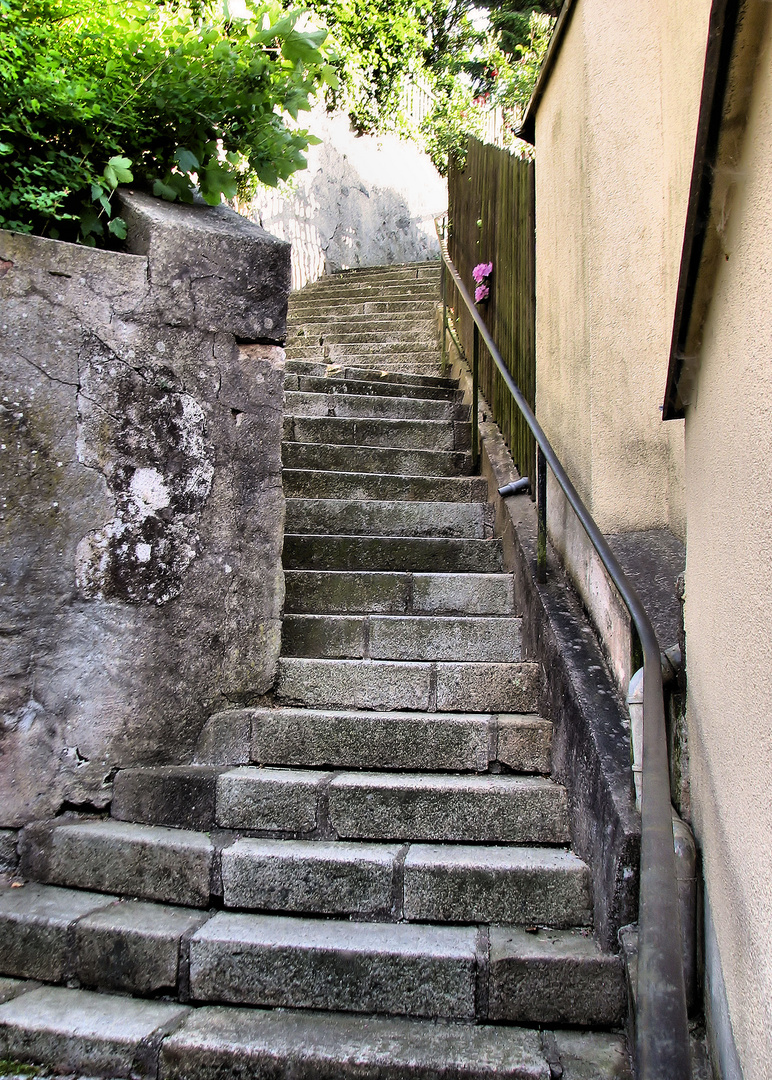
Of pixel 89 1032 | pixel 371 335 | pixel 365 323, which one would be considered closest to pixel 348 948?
pixel 89 1032

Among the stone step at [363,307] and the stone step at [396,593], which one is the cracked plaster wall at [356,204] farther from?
the stone step at [396,593]

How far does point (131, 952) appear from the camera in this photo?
200cm

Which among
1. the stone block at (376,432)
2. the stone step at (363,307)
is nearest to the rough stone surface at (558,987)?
the stone block at (376,432)

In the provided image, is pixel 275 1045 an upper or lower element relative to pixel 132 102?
lower

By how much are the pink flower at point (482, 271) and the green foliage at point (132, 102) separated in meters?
1.96

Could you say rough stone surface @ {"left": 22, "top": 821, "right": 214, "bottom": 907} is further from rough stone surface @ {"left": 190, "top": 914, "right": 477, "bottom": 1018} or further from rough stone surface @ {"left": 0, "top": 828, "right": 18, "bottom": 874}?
rough stone surface @ {"left": 190, "top": 914, "right": 477, "bottom": 1018}

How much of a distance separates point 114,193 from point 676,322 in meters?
2.08

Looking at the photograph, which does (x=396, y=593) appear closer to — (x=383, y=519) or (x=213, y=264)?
(x=383, y=519)

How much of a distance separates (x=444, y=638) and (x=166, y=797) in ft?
3.94

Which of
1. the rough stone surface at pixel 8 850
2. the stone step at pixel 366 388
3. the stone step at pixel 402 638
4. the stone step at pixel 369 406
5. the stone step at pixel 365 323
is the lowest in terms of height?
the rough stone surface at pixel 8 850

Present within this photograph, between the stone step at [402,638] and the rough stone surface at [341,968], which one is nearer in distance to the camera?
the rough stone surface at [341,968]

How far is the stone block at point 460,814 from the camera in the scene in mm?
2266

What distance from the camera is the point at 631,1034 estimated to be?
1.67 m

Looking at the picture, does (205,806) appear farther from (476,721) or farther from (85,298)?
(85,298)
